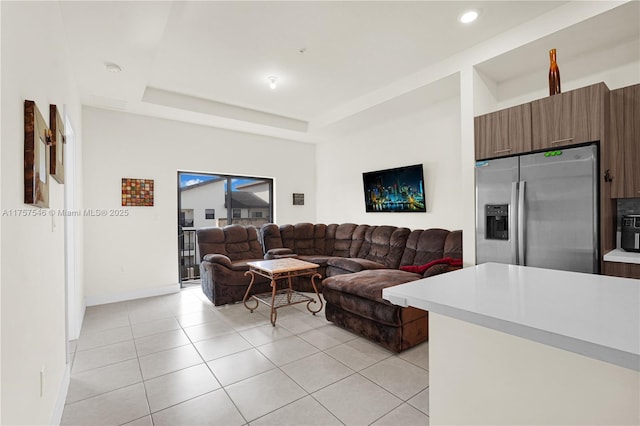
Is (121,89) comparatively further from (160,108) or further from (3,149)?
(3,149)

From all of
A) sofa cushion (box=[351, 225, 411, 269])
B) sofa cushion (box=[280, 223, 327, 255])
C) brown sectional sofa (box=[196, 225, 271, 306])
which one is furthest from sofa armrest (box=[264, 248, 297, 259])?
sofa cushion (box=[351, 225, 411, 269])

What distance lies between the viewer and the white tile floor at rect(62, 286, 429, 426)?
190cm

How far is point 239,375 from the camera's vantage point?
2336mm

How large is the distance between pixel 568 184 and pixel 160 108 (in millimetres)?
4779

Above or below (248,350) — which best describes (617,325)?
above

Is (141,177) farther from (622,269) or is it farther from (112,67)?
(622,269)

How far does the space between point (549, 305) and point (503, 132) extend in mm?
2491

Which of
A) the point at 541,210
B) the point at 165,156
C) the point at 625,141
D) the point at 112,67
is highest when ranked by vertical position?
the point at 112,67

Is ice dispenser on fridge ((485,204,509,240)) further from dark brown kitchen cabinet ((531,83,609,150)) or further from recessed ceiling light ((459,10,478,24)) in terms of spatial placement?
recessed ceiling light ((459,10,478,24))

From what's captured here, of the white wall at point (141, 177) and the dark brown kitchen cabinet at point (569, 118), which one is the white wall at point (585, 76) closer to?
the dark brown kitchen cabinet at point (569, 118)

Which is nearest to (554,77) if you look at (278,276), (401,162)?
(401,162)

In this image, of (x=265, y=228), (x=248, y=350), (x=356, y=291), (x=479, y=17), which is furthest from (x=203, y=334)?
(x=479, y=17)

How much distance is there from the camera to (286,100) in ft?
15.2

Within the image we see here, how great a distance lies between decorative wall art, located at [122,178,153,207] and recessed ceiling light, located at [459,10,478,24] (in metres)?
4.45
